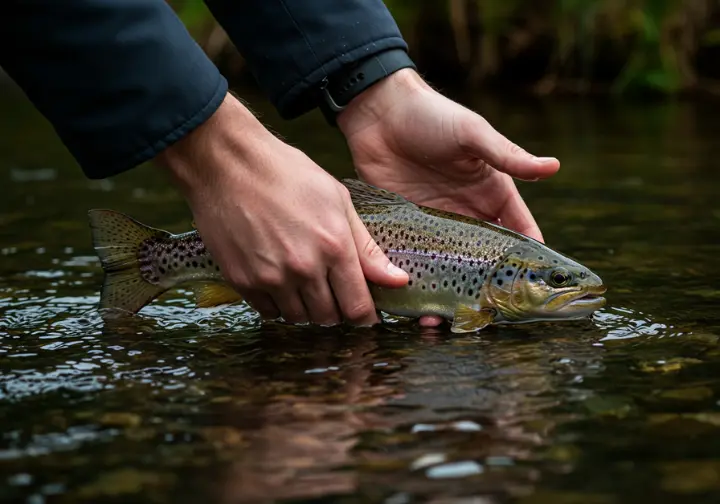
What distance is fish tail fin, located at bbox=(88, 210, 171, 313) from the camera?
3977 mm

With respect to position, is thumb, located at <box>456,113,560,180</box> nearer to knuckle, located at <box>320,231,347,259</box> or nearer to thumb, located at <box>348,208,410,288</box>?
thumb, located at <box>348,208,410,288</box>

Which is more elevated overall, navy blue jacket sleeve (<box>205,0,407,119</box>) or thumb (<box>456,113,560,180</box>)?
navy blue jacket sleeve (<box>205,0,407,119</box>)

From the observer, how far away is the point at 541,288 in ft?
12.6

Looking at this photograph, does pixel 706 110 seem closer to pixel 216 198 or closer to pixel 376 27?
pixel 376 27

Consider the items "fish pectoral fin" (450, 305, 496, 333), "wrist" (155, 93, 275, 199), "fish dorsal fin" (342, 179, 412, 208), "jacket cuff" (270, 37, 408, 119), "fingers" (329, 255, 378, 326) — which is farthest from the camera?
"jacket cuff" (270, 37, 408, 119)

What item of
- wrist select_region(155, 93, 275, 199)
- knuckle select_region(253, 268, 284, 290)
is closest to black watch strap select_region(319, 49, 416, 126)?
wrist select_region(155, 93, 275, 199)

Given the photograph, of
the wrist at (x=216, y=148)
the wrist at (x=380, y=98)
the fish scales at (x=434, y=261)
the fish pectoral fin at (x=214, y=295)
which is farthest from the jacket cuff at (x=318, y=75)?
the wrist at (x=216, y=148)

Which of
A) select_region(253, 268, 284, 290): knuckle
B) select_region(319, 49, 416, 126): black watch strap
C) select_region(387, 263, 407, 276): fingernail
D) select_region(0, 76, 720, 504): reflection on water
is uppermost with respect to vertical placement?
select_region(319, 49, 416, 126): black watch strap

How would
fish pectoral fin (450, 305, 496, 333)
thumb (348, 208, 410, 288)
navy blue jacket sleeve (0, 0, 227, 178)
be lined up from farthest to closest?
fish pectoral fin (450, 305, 496, 333) < thumb (348, 208, 410, 288) < navy blue jacket sleeve (0, 0, 227, 178)

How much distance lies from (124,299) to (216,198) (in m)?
0.80

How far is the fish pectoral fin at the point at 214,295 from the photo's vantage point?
399 cm

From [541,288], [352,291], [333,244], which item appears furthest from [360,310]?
[541,288]

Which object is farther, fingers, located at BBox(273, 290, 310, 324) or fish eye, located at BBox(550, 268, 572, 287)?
fish eye, located at BBox(550, 268, 572, 287)

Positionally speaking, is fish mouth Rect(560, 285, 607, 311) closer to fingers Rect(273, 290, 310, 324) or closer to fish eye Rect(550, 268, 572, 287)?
fish eye Rect(550, 268, 572, 287)
